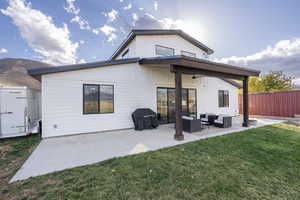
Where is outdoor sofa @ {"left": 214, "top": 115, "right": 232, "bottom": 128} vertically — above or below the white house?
below

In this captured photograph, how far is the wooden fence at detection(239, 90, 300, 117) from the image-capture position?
388 inches

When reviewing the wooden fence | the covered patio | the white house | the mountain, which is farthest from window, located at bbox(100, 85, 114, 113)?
the mountain

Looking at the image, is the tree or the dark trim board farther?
the tree

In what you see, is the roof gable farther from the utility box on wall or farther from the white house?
the utility box on wall

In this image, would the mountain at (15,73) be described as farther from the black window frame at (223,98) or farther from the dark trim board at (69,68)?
the black window frame at (223,98)

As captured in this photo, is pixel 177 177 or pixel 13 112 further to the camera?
pixel 13 112

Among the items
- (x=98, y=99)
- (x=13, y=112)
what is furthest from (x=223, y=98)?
(x=13, y=112)

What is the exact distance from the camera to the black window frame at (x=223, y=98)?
11.2 meters

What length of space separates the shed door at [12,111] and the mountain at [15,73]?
108 feet

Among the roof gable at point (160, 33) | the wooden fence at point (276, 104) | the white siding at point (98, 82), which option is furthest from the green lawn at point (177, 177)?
the wooden fence at point (276, 104)

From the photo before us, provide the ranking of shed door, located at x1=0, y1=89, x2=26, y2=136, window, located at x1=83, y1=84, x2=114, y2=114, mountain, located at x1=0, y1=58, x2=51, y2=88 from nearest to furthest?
shed door, located at x1=0, y1=89, x2=26, y2=136
window, located at x1=83, y1=84, x2=114, y2=114
mountain, located at x1=0, y1=58, x2=51, y2=88

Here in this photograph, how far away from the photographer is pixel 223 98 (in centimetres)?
1145

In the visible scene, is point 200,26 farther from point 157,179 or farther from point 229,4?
point 157,179

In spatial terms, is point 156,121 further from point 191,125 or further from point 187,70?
point 187,70
